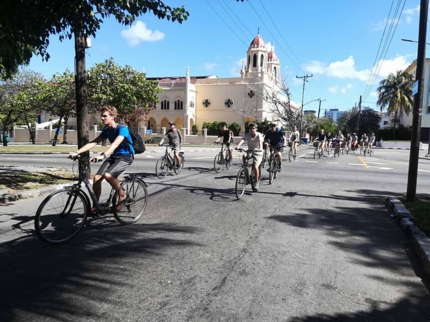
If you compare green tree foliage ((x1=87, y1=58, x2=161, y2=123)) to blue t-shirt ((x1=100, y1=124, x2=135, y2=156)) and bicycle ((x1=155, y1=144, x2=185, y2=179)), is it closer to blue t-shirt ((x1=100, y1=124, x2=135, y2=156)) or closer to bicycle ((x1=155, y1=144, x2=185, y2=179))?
bicycle ((x1=155, y1=144, x2=185, y2=179))

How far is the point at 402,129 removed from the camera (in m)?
61.4

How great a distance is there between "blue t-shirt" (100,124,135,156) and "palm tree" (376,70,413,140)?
61.3 m

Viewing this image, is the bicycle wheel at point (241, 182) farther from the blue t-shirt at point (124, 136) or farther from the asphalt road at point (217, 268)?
the blue t-shirt at point (124, 136)

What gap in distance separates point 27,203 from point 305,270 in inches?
229

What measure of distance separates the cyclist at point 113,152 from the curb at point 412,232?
4318 millimetres

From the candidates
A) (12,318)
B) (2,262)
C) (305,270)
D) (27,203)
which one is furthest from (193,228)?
(27,203)

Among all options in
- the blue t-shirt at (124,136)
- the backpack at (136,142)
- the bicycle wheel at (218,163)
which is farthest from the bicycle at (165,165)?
the blue t-shirt at (124,136)

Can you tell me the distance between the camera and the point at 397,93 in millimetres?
58469

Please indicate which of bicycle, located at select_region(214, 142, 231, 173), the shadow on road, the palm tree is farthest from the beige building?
the shadow on road

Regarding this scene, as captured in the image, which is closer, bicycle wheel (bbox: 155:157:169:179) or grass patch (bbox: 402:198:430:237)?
grass patch (bbox: 402:198:430:237)

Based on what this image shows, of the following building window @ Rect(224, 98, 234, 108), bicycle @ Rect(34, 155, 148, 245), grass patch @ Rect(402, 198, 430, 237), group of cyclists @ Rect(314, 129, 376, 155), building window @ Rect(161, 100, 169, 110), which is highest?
building window @ Rect(224, 98, 234, 108)

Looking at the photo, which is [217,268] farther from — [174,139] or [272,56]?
[272,56]

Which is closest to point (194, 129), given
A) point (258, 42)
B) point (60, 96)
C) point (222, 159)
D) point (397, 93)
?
point (258, 42)

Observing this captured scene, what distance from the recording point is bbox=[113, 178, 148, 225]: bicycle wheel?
5949 millimetres
